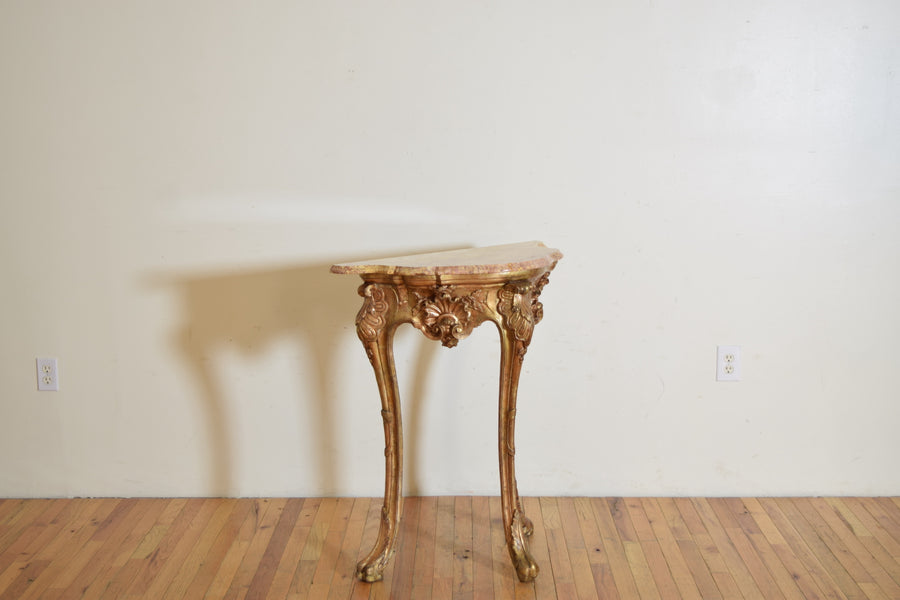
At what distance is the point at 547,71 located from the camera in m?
2.26

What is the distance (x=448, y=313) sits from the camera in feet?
5.82

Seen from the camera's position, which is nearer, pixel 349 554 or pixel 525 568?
pixel 525 568

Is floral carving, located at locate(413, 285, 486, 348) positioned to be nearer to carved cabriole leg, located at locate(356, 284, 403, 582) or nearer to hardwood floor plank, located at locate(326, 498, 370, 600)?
carved cabriole leg, located at locate(356, 284, 403, 582)

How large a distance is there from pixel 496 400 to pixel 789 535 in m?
0.86

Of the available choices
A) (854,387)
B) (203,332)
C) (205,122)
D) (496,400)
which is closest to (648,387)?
(496,400)

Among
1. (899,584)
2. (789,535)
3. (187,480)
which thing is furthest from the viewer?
(187,480)

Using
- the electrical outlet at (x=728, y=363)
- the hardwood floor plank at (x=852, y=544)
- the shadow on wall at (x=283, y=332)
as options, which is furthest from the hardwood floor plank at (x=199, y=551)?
the hardwood floor plank at (x=852, y=544)

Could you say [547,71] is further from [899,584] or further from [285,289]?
[899,584]

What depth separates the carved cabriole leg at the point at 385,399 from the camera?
1.82m

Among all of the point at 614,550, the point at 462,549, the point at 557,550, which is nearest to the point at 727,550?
the point at 614,550

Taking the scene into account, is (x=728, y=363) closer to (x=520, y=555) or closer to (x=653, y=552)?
(x=653, y=552)

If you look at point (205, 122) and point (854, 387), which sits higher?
point (205, 122)

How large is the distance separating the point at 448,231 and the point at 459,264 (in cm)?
59

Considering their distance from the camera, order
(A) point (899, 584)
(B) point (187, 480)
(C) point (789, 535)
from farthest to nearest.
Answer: (B) point (187, 480)
(C) point (789, 535)
(A) point (899, 584)
